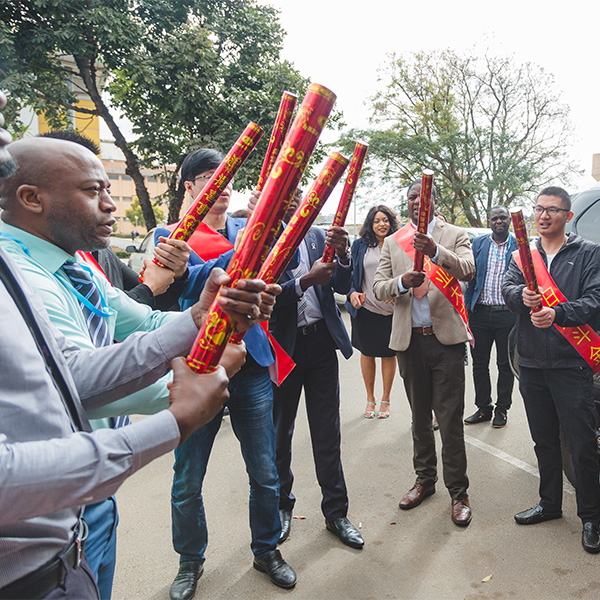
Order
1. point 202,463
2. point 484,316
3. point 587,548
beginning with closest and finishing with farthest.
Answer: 1. point 202,463
2. point 587,548
3. point 484,316

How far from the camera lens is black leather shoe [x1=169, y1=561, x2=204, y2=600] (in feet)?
8.81

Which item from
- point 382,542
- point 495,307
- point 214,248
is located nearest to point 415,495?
point 382,542

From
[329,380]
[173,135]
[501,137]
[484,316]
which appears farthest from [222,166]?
[501,137]

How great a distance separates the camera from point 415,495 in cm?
364

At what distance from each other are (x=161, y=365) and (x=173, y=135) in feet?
39.0

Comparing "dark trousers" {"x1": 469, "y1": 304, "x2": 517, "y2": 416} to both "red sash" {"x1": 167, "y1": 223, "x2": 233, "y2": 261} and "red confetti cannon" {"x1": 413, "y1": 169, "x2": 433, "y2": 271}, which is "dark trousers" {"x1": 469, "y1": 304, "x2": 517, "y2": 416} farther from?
"red sash" {"x1": 167, "y1": 223, "x2": 233, "y2": 261}

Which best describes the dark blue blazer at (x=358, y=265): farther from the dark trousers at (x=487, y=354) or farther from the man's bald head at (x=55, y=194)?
the man's bald head at (x=55, y=194)

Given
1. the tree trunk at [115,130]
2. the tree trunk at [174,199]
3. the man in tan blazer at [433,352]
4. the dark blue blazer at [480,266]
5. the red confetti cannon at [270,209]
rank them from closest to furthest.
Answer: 1. the red confetti cannon at [270,209]
2. the man in tan blazer at [433,352]
3. the dark blue blazer at [480,266]
4. the tree trunk at [115,130]
5. the tree trunk at [174,199]

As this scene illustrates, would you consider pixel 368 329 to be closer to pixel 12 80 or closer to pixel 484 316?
pixel 484 316

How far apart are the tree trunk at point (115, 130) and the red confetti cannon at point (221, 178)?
39.2ft

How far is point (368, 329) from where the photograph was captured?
5574 millimetres

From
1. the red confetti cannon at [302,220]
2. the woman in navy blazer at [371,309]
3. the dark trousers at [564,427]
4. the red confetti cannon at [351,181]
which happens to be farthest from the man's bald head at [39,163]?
the woman in navy blazer at [371,309]

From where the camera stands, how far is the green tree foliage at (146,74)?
11352 mm

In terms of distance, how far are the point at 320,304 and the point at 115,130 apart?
1201 centimetres
